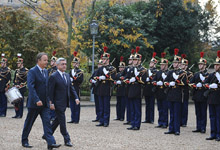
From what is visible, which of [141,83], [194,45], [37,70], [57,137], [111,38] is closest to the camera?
[37,70]

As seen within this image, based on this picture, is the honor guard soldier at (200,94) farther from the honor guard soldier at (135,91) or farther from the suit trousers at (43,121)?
the suit trousers at (43,121)

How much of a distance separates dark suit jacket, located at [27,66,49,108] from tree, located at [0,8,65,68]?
1598cm

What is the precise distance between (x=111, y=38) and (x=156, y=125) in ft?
52.6

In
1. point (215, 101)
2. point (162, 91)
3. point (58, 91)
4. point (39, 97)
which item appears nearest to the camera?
point (39, 97)

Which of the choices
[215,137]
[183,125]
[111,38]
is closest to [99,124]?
[183,125]

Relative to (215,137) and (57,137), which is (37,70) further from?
(215,137)

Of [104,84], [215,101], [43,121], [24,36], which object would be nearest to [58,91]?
[43,121]

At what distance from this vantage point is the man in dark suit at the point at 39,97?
8.84 metres

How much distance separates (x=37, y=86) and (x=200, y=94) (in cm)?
599

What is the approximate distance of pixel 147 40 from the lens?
31.6m

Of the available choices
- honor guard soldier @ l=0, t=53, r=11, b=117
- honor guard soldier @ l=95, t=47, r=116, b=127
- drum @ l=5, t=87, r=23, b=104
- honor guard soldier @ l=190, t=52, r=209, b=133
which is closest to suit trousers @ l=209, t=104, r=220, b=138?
honor guard soldier @ l=190, t=52, r=209, b=133

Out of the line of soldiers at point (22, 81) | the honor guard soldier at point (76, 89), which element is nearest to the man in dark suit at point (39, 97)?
the line of soldiers at point (22, 81)

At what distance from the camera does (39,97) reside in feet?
29.4

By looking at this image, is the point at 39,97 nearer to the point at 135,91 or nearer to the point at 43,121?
the point at 43,121
